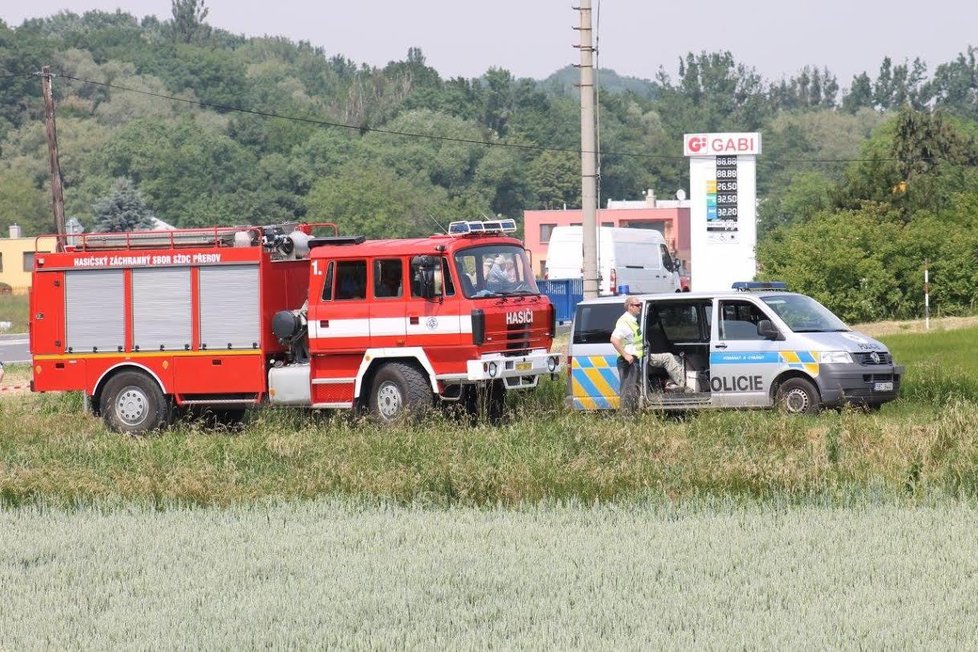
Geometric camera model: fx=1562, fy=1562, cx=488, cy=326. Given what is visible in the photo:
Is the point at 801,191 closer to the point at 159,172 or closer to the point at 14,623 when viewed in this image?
the point at 159,172

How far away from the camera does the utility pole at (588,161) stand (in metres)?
23.8

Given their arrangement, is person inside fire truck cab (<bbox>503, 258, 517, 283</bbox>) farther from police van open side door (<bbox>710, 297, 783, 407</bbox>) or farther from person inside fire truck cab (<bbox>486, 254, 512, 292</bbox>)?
police van open side door (<bbox>710, 297, 783, 407</bbox>)

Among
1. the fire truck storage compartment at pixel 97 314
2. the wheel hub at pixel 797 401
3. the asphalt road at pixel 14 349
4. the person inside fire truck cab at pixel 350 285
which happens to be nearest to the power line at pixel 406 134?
the asphalt road at pixel 14 349

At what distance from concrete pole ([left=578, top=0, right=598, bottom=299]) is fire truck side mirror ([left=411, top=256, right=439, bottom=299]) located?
14.6 ft

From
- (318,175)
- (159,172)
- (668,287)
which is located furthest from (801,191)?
(668,287)

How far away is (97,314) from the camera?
21.2 metres

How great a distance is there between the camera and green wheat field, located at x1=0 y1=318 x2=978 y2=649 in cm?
864

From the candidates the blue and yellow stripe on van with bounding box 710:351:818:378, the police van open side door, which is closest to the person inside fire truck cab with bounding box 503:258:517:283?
the police van open side door

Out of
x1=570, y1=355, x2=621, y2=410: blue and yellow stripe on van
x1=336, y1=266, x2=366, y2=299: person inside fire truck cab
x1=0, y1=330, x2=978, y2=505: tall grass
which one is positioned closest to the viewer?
x1=0, y1=330, x2=978, y2=505: tall grass

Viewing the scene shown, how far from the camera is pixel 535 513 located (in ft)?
41.3

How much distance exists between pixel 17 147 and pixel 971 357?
137m

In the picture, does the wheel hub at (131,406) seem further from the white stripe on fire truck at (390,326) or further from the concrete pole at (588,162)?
the concrete pole at (588,162)

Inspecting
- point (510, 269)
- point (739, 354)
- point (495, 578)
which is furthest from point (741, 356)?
point (495, 578)

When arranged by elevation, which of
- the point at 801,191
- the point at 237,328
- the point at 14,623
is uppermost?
the point at 801,191
